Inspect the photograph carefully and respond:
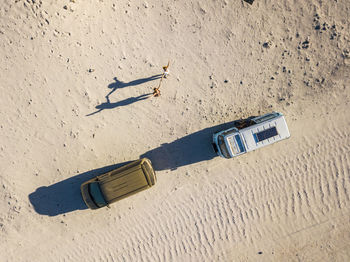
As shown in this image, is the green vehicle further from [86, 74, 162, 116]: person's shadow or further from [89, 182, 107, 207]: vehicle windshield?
[86, 74, 162, 116]: person's shadow

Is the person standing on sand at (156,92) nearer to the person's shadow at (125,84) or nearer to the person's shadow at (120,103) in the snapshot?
the person's shadow at (120,103)

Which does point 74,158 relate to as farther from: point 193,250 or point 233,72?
point 233,72

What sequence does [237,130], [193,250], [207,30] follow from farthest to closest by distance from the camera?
[193,250] → [207,30] → [237,130]

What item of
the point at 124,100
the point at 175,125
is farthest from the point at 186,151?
the point at 124,100

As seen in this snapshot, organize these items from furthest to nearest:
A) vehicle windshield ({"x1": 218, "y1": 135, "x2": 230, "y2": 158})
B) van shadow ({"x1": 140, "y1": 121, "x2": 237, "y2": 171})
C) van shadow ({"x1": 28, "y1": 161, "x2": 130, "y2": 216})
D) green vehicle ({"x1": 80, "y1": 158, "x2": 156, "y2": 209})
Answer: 1. van shadow ({"x1": 140, "y1": 121, "x2": 237, "y2": 171})
2. van shadow ({"x1": 28, "y1": 161, "x2": 130, "y2": 216})
3. vehicle windshield ({"x1": 218, "y1": 135, "x2": 230, "y2": 158})
4. green vehicle ({"x1": 80, "y1": 158, "x2": 156, "y2": 209})

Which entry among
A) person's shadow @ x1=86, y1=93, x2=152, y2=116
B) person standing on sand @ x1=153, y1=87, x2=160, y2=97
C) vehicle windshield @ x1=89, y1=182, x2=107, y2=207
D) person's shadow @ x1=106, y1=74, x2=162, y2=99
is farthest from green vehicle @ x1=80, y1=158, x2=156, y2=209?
person's shadow @ x1=106, y1=74, x2=162, y2=99

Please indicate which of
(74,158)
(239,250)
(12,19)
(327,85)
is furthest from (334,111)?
(12,19)
